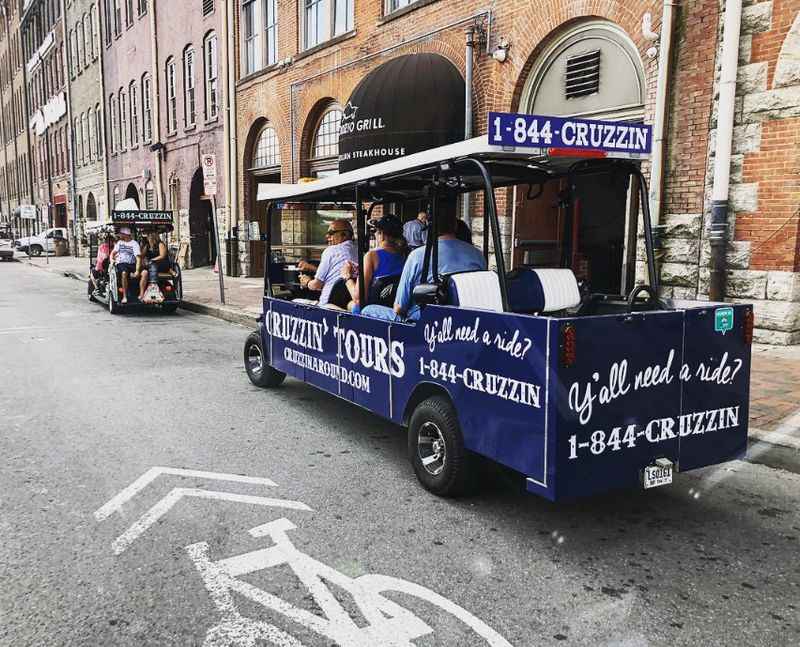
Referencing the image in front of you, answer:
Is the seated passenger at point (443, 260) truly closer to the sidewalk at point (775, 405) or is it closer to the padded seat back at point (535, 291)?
the padded seat back at point (535, 291)

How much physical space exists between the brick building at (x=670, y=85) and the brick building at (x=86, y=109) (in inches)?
953

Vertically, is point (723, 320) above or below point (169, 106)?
below

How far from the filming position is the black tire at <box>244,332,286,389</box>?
7.33 meters

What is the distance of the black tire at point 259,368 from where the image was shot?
7328mm

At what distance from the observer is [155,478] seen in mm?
4664

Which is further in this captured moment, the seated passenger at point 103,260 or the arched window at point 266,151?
the arched window at point 266,151

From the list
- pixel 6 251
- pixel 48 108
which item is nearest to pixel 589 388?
pixel 6 251

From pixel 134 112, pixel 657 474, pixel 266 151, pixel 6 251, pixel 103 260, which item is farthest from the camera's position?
pixel 6 251

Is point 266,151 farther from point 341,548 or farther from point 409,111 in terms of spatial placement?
point 341,548

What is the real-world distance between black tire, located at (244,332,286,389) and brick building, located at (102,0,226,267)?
15.9 metres

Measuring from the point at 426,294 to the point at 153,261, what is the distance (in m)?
11.5

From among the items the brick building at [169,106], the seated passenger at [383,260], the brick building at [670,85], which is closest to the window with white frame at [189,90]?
the brick building at [169,106]

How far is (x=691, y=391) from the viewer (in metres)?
3.87

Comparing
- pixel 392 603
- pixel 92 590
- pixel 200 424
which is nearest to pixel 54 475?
pixel 200 424
